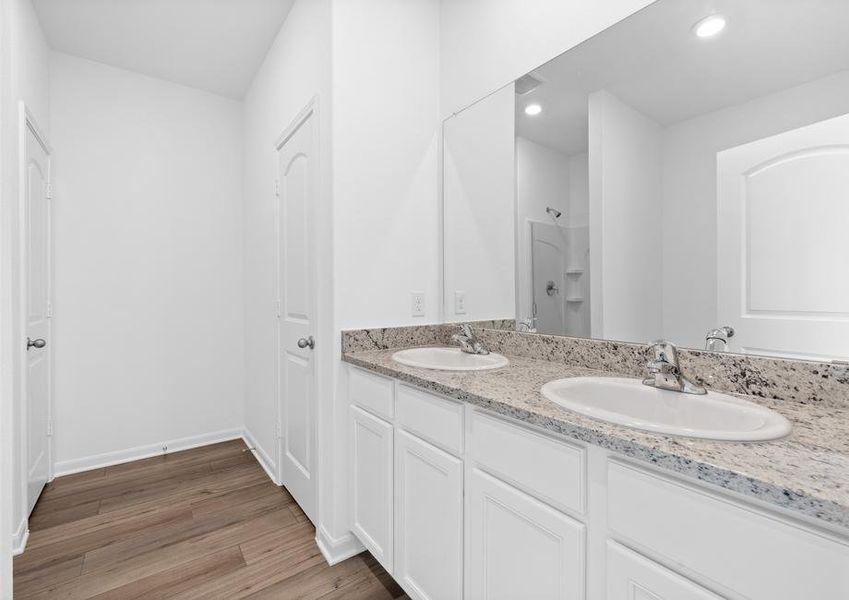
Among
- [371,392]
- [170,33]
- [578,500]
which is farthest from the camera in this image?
[170,33]

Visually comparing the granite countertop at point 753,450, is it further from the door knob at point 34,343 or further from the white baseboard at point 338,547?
the door knob at point 34,343

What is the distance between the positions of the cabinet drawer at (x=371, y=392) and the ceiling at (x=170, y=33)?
2075mm

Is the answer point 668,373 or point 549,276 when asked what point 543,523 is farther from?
point 549,276

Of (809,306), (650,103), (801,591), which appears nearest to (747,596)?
(801,591)

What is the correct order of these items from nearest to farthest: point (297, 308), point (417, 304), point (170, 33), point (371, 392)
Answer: point (371, 392) < point (417, 304) < point (297, 308) < point (170, 33)

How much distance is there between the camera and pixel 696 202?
1.19 meters

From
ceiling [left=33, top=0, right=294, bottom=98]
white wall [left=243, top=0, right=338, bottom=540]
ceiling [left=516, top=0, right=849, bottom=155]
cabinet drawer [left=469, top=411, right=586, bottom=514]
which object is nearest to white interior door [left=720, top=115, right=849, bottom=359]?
ceiling [left=516, top=0, right=849, bottom=155]

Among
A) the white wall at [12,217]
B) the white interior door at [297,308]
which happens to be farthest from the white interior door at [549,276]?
the white wall at [12,217]

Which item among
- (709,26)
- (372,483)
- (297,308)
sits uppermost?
(709,26)

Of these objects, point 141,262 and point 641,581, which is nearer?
point 641,581

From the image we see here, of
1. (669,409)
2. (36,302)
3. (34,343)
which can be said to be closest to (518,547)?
(669,409)

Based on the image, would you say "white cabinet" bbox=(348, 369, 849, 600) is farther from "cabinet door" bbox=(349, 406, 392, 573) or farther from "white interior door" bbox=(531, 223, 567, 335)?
"white interior door" bbox=(531, 223, 567, 335)

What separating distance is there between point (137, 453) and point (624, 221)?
3.37 metres

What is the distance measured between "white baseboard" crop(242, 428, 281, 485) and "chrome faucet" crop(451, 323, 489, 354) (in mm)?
1546
